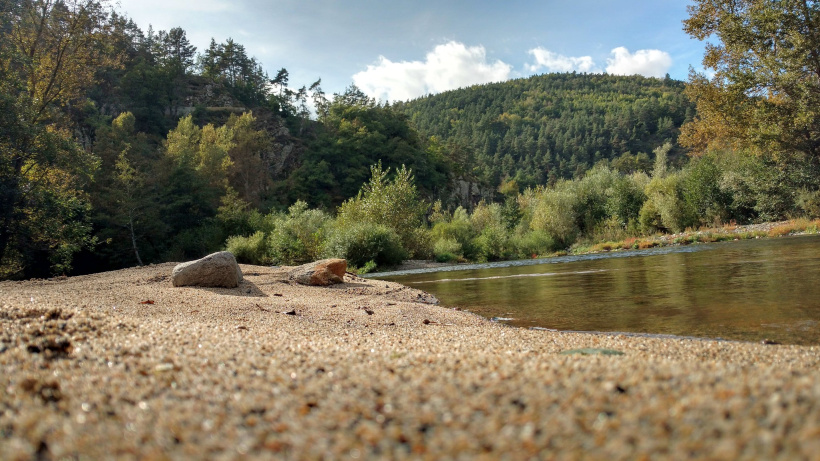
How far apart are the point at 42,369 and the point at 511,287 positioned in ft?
38.1

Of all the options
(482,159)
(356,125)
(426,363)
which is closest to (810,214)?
(426,363)

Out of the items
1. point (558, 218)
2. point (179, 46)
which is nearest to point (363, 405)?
point (558, 218)

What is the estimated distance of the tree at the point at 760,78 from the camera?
21656 mm

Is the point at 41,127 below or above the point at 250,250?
above

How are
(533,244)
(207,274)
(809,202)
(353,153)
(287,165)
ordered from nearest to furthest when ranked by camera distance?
(207,274)
(809,202)
(533,244)
(287,165)
(353,153)

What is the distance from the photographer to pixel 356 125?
238ft

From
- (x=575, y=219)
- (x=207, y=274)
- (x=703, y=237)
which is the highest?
(x=575, y=219)

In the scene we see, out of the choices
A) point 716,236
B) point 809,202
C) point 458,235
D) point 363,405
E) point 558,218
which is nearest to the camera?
point 363,405

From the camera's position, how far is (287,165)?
6688cm

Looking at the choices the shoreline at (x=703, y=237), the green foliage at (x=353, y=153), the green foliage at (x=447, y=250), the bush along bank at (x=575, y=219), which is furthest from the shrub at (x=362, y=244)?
the green foliage at (x=353, y=153)

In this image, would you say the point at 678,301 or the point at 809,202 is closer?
the point at 678,301

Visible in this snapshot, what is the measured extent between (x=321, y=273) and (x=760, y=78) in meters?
25.2

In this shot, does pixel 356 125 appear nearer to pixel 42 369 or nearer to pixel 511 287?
pixel 511 287

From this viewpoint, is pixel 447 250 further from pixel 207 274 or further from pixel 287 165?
pixel 287 165
